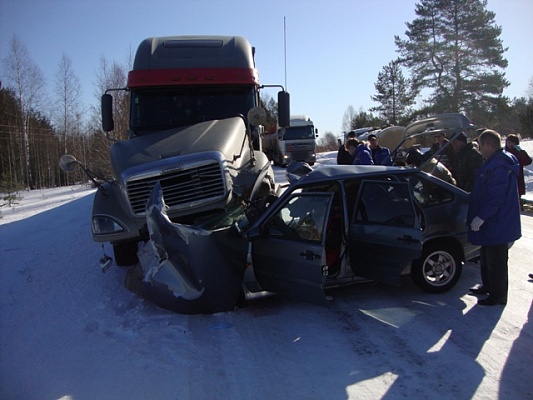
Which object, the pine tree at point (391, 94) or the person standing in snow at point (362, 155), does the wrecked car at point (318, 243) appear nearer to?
the person standing in snow at point (362, 155)

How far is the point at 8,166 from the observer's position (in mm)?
42938

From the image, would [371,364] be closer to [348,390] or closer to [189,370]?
[348,390]

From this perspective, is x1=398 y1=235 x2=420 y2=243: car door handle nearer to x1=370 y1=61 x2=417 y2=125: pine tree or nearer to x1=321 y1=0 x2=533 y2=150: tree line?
x1=321 y1=0 x2=533 y2=150: tree line

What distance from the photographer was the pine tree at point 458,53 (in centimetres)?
3176

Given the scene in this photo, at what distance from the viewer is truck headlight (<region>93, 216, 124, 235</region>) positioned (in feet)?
18.1

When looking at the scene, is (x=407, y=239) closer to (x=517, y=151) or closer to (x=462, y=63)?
(x=517, y=151)

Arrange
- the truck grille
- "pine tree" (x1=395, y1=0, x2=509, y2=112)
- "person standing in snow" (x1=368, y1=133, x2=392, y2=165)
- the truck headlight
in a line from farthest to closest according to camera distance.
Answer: "pine tree" (x1=395, y1=0, x2=509, y2=112), "person standing in snow" (x1=368, y1=133, x2=392, y2=165), the truck headlight, the truck grille

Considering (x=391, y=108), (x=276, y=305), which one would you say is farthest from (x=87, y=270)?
(x=391, y=108)

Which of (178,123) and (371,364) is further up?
(178,123)

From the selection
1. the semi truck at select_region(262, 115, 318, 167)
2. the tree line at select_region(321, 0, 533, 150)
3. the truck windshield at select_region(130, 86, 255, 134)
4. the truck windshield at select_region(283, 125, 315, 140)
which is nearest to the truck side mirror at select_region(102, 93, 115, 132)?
the truck windshield at select_region(130, 86, 255, 134)

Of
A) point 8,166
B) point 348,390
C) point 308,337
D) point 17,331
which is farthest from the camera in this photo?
point 8,166

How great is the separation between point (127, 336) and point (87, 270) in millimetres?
2734

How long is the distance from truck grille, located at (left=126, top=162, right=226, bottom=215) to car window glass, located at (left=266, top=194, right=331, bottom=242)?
2.95 feet

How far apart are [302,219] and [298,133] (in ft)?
73.1
